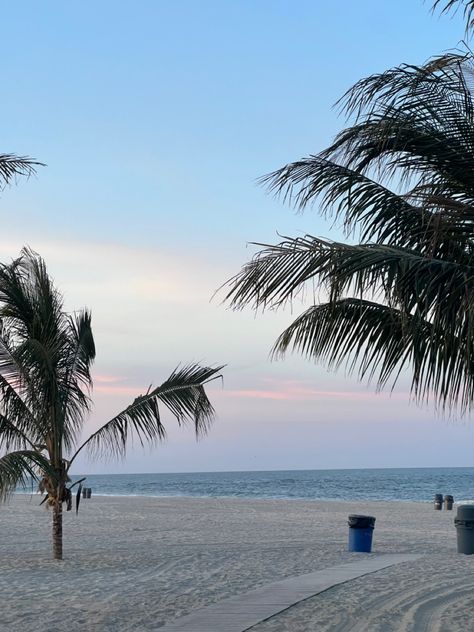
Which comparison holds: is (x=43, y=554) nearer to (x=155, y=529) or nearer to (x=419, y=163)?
(x=155, y=529)

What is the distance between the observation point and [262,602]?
9.65 metres

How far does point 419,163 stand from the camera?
25.0ft

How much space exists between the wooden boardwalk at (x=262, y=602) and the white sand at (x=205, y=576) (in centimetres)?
21

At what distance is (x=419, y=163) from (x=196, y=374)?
7.11 m

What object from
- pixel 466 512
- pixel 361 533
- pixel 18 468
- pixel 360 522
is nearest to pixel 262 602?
pixel 18 468

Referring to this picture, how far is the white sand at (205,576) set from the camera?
28.9 feet

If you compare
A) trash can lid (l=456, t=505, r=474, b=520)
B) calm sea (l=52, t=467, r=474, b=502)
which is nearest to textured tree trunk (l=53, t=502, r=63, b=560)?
trash can lid (l=456, t=505, r=474, b=520)

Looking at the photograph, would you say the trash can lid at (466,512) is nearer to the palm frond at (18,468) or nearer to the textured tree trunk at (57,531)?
the textured tree trunk at (57,531)

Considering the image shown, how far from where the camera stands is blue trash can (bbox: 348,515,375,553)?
1516 cm

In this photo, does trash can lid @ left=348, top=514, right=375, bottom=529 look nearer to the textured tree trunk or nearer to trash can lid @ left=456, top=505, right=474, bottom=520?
trash can lid @ left=456, top=505, right=474, bottom=520

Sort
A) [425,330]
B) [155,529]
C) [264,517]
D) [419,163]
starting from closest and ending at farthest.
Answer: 1. [419,163]
2. [425,330]
3. [155,529]
4. [264,517]

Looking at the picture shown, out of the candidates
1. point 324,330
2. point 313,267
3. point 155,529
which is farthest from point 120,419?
point 155,529

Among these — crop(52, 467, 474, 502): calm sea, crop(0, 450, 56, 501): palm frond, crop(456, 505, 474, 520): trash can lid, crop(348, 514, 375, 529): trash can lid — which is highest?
crop(0, 450, 56, 501): palm frond

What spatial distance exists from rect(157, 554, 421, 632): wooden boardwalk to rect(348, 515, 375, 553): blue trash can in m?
1.91
